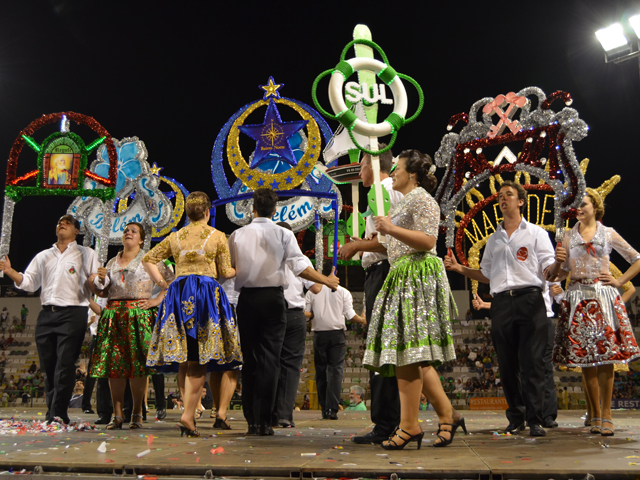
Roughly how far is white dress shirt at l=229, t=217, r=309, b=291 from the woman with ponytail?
0.88 metres

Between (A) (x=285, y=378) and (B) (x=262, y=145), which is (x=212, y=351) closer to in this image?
(A) (x=285, y=378)

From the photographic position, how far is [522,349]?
3934 mm

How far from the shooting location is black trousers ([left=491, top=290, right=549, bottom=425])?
3.85m

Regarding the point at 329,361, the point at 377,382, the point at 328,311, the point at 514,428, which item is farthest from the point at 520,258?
the point at 329,361

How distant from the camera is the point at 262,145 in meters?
6.60

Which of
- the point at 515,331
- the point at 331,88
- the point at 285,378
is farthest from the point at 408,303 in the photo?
the point at 285,378

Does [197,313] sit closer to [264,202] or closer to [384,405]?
[264,202]

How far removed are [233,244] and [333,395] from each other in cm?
304

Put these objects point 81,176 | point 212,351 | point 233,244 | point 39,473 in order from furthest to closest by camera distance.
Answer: point 81,176 → point 233,244 → point 212,351 → point 39,473

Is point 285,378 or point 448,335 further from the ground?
point 448,335

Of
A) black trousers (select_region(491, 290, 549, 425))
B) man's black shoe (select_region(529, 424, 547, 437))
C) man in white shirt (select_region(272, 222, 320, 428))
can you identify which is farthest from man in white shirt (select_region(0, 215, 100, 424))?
man's black shoe (select_region(529, 424, 547, 437))

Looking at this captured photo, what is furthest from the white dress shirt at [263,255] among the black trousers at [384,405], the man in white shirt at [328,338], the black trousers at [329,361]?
the black trousers at [329,361]

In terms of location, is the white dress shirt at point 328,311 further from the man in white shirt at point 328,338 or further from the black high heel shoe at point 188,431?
the black high heel shoe at point 188,431

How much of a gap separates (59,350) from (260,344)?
1.94m
